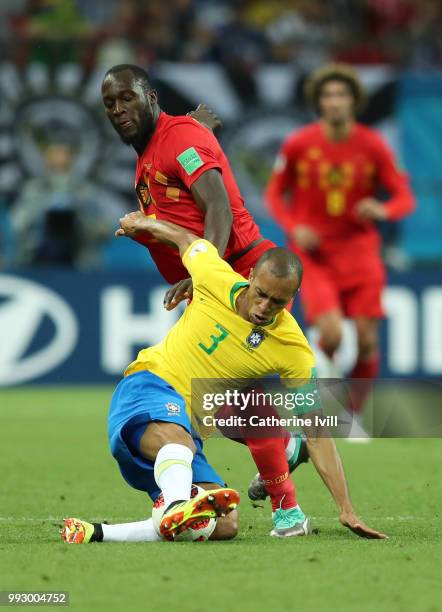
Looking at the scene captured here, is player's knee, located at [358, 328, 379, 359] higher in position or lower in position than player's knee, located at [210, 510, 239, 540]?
higher

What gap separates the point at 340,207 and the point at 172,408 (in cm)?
464

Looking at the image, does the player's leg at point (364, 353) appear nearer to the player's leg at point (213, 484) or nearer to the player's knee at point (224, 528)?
the player's leg at point (213, 484)

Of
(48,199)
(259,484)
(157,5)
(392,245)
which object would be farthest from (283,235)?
(259,484)

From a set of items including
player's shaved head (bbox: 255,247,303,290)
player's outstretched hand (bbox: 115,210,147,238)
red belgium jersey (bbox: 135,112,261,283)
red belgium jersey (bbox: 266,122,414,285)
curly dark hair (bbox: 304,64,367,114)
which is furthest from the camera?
red belgium jersey (bbox: 266,122,414,285)

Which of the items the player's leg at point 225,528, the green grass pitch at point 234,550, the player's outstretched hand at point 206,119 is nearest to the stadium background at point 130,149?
the green grass pitch at point 234,550

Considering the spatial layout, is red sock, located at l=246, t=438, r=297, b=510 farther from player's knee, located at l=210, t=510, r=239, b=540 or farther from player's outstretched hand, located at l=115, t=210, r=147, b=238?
player's outstretched hand, located at l=115, t=210, r=147, b=238

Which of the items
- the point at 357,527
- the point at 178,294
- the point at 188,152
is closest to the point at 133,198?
the point at 188,152

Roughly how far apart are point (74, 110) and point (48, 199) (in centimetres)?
99

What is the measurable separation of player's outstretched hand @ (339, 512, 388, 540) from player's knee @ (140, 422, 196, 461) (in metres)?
0.70

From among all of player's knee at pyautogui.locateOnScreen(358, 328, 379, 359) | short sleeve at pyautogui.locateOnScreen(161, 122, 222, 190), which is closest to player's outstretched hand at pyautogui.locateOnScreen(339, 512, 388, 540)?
short sleeve at pyautogui.locateOnScreen(161, 122, 222, 190)

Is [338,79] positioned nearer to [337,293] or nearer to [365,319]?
[337,293]

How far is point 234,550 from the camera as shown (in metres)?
5.21

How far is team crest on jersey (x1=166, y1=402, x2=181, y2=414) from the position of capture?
5.59 meters

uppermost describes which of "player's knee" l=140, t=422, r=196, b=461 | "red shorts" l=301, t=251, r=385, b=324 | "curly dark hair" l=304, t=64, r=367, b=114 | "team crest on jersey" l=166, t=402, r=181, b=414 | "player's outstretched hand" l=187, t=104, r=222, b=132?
"curly dark hair" l=304, t=64, r=367, b=114
